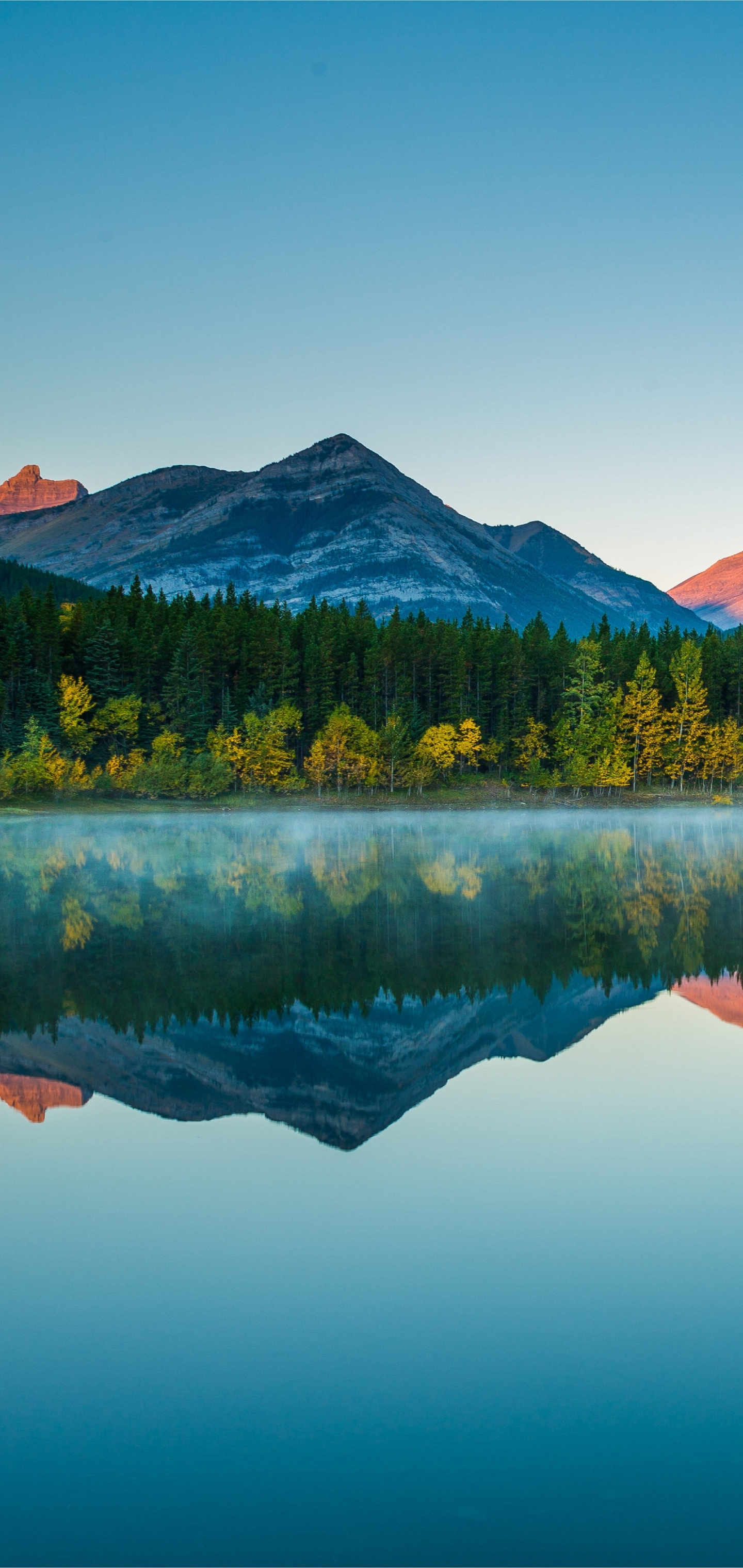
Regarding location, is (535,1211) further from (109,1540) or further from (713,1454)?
(109,1540)

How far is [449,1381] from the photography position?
7.32 meters

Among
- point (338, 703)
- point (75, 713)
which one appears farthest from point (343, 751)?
point (75, 713)

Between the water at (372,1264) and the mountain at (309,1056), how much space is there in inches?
2.9

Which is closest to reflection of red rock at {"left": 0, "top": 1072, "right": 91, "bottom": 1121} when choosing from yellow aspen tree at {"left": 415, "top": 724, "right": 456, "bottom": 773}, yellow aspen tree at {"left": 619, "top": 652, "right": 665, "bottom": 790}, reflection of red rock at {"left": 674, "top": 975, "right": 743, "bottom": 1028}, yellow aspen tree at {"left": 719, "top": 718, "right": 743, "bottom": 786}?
reflection of red rock at {"left": 674, "top": 975, "right": 743, "bottom": 1028}

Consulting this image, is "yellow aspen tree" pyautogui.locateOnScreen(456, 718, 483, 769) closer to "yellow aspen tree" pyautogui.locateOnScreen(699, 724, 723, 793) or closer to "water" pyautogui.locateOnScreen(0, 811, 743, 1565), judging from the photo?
"yellow aspen tree" pyautogui.locateOnScreen(699, 724, 723, 793)

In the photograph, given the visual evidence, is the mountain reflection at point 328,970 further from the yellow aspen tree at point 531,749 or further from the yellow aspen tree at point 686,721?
the yellow aspen tree at point 686,721

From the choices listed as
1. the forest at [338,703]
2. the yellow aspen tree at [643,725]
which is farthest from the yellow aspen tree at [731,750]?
the yellow aspen tree at [643,725]

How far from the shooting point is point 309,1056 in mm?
15242

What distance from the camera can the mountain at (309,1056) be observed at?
13.3m

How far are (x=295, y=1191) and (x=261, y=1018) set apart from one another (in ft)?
23.1

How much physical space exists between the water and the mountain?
2.9 inches

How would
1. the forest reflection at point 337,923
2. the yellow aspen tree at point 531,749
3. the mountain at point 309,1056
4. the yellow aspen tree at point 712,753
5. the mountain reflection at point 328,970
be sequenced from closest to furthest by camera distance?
1. the mountain at point 309,1056
2. the mountain reflection at point 328,970
3. the forest reflection at point 337,923
4. the yellow aspen tree at point 712,753
5. the yellow aspen tree at point 531,749

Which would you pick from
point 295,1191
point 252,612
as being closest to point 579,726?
point 252,612

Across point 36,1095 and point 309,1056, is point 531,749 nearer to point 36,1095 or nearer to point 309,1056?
point 309,1056
